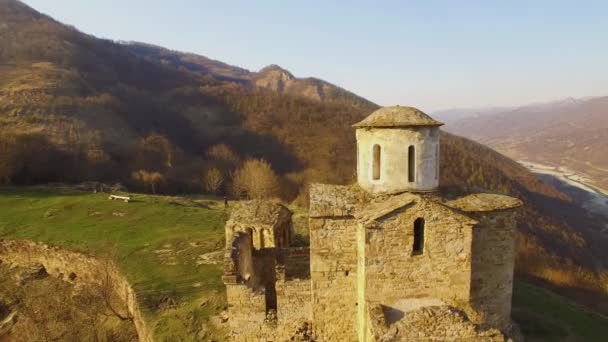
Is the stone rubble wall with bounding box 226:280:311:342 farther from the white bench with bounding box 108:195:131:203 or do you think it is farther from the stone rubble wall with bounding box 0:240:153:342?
the white bench with bounding box 108:195:131:203

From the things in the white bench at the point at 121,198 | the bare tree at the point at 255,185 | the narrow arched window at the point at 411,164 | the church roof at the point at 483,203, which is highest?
the narrow arched window at the point at 411,164

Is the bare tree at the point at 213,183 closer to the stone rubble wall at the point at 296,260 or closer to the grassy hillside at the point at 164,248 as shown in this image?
the grassy hillside at the point at 164,248

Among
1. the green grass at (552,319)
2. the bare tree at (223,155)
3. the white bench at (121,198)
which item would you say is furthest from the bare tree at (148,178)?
the green grass at (552,319)

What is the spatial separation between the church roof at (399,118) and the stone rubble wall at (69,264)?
40.7ft

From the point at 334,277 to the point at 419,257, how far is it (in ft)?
8.23

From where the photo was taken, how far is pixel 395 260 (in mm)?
10047

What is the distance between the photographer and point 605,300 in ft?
103

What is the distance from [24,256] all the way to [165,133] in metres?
59.4

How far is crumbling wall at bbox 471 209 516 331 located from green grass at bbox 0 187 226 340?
354 inches

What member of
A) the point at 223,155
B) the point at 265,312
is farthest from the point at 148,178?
the point at 265,312

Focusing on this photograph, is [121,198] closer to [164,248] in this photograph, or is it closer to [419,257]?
[164,248]

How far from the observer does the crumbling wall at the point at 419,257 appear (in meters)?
9.80

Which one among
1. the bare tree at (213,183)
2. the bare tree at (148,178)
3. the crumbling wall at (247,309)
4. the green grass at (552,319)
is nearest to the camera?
the crumbling wall at (247,309)

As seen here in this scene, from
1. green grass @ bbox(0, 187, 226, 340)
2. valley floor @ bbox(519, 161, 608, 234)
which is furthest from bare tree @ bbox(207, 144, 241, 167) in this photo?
valley floor @ bbox(519, 161, 608, 234)
